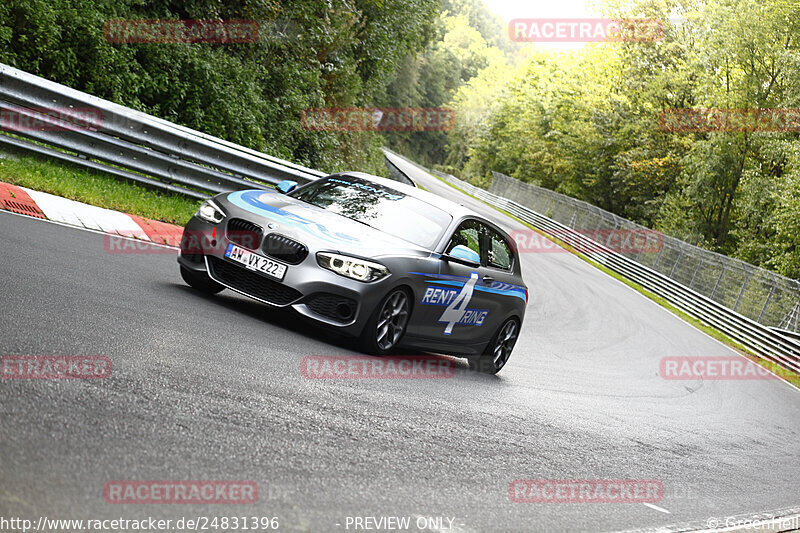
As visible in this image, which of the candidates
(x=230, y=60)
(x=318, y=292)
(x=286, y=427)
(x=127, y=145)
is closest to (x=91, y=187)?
(x=127, y=145)

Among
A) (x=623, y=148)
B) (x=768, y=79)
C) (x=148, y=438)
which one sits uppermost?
(x=768, y=79)

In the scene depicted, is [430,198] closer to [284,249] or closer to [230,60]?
Answer: [284,249]

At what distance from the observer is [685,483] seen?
6480 millimetres

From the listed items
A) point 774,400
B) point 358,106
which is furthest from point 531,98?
point 774,400

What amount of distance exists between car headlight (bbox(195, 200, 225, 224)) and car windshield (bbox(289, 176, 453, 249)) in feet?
3.30

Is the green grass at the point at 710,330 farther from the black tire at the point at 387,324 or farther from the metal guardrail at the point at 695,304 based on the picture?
the black tire at the point at 387,324

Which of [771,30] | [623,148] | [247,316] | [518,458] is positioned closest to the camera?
[518,458]

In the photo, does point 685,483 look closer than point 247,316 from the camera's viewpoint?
Yes

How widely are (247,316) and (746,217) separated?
3824 centimetres

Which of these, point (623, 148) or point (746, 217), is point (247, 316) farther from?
point (623, 148)

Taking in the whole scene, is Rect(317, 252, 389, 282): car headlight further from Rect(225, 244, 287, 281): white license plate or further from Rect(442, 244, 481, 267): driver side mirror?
Rect(442, 244, 481, 267): driver side mirror

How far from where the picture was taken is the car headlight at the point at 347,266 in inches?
283

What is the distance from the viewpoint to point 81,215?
10195 mm

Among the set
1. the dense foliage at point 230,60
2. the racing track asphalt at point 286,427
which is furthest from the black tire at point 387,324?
the dense foliage at point 230,60
